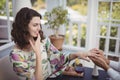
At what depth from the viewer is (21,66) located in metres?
1.57

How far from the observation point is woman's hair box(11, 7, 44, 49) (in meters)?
1.65

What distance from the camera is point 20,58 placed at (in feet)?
5.29

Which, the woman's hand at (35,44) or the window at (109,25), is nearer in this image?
the woman's hand at (35,44)

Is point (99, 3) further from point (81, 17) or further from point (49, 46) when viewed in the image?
point (49, 46)

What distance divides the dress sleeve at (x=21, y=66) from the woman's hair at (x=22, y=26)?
11 centimetres

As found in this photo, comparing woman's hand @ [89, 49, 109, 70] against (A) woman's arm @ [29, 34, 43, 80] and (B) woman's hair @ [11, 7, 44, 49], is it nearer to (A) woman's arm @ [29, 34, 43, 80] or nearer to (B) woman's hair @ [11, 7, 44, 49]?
(A) woman's arm @ [29, 34, 43, 80]

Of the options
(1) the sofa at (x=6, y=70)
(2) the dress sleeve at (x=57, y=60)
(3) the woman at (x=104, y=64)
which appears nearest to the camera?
(3) the woman at (x=104, y=64)

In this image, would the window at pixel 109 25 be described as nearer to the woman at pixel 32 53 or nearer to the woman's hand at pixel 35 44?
the woman at pixel 32 53

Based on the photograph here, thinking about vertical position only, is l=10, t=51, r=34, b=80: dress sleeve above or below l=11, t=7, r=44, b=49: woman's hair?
below

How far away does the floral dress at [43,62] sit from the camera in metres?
1.59

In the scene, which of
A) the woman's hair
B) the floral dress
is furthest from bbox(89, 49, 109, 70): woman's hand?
the woman's hair

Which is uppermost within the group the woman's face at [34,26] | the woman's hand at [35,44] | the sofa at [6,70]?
the woman's face at [34,26]

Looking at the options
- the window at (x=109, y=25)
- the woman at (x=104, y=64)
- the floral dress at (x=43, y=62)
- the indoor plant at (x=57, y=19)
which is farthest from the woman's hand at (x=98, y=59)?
the window at (x=109, y=25)

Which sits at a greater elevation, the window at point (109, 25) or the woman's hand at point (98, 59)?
the window at point (109, 25)
